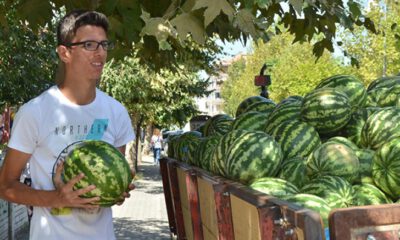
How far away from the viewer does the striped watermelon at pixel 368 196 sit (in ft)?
10.1

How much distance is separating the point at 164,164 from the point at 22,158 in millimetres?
4240

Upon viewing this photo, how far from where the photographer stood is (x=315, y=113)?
13.5 ft

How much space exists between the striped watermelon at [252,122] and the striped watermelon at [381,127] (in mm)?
900

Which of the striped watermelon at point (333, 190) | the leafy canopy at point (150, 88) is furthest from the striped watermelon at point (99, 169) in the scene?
the leafy canopy at point (150, 88)

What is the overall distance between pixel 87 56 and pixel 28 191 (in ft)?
2.31

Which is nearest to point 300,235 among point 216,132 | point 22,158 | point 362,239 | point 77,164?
point 362,239

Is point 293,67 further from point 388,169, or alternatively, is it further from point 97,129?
point 97,129

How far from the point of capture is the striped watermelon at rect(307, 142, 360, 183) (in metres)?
3.36

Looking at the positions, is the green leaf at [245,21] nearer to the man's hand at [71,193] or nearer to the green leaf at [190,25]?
the green leaf at [190,25]

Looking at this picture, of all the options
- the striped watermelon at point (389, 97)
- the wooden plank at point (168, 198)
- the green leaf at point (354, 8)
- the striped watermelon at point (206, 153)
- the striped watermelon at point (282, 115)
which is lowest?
the wooden plank at point (168, 198)

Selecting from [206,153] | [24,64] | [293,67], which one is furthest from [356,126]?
[293,67]

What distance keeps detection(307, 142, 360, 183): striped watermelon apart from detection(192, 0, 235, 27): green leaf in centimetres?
112

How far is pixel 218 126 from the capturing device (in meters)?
5.42

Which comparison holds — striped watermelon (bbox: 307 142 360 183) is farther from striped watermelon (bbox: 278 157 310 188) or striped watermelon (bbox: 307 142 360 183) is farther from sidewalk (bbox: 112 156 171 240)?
sidewalk (bbox: 112 156 171 240)
